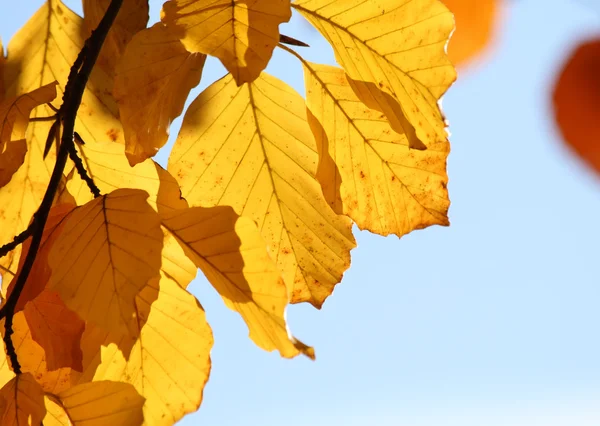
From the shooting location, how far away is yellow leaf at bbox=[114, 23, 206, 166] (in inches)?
15.8

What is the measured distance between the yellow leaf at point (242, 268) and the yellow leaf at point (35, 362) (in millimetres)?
147

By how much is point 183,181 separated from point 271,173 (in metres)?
0.07

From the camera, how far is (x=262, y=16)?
368mm

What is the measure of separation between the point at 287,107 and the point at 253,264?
0.58ft

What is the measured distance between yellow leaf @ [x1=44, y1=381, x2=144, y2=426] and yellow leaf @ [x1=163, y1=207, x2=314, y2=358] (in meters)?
0.09

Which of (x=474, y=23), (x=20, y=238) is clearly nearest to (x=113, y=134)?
(x=20, y=238)

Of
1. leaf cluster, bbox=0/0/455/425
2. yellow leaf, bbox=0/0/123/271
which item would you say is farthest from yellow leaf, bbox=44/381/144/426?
yellow leaf, bbox=0/0/123/271

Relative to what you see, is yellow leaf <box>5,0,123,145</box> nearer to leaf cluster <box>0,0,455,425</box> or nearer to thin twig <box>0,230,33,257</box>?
leaf cluster <box>0,0,455,425</box>

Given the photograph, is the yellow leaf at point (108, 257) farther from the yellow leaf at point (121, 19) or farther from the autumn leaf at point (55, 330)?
the yellow leaf at point (121, 19)

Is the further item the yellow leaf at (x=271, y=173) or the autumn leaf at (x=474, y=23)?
the yellow leaf at (x=271, y=173)

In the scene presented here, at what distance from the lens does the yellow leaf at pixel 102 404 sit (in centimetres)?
40

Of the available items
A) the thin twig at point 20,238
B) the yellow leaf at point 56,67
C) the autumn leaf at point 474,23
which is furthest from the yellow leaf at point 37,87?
the autumn leaf at point 474,23

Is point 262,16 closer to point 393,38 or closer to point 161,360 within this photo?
point 393,38

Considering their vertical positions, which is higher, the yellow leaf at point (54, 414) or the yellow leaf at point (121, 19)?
the yellow leaf at point (121, 19)
